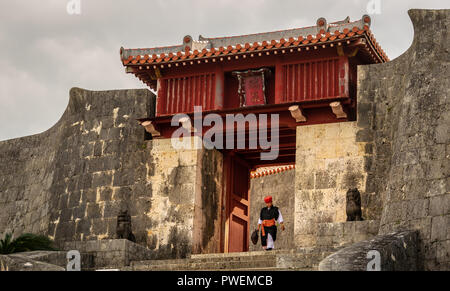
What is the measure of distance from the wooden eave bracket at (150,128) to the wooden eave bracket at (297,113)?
3.42 metres

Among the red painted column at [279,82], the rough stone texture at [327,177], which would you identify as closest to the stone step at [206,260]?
the rough stone texture at [327,177]

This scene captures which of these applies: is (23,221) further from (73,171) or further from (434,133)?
(434,133)

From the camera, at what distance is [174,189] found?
18625 millimetres

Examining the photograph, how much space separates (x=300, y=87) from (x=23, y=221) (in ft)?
28.4

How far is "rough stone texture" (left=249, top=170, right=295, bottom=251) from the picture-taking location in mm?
25562

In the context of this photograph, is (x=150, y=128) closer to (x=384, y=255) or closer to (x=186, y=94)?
(x=186, y=94)

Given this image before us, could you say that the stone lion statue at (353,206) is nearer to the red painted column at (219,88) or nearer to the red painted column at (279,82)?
the red painted column at (279,82)

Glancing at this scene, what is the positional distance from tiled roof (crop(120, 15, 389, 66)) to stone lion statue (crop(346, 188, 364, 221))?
141 inches

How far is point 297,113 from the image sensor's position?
58.3 ft

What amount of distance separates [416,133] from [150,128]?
7.03 meters

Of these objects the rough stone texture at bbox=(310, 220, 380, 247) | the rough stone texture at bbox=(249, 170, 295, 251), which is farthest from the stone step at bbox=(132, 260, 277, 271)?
the rough stone texture at bbox=(249, 170, 295, 251)

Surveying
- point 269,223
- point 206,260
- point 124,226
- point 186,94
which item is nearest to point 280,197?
point 186,94

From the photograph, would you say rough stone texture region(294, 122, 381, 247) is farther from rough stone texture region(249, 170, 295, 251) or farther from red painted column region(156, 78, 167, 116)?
rough stone texture region(249, 170, 295, 251)
